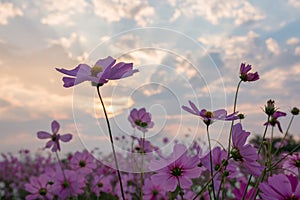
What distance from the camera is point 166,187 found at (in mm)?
837

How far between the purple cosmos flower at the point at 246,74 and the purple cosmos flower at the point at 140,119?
0.33 metres

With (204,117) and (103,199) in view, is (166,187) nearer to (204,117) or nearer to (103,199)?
(204,117)

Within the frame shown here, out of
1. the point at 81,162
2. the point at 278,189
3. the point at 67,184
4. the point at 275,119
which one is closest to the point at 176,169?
the point at 278,189

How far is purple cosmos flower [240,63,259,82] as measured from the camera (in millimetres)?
902

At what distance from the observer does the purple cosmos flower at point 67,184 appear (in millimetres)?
1396

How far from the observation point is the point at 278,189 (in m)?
0.66

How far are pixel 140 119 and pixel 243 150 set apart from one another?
1.51 ft

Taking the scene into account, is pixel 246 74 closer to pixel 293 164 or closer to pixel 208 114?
pixel 208 114

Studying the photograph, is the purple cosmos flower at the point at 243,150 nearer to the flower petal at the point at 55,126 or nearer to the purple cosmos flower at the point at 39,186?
the flower petal at the point at 55,126

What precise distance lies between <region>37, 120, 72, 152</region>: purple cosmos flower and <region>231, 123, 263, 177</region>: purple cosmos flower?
797 millimetres

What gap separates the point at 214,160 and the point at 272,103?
179 mm

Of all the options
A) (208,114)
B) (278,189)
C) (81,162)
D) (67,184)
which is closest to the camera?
(278,189)

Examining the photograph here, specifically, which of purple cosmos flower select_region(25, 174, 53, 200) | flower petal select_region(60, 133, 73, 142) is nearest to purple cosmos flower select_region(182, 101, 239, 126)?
flower petal select_region(60, 133, 73, 142)

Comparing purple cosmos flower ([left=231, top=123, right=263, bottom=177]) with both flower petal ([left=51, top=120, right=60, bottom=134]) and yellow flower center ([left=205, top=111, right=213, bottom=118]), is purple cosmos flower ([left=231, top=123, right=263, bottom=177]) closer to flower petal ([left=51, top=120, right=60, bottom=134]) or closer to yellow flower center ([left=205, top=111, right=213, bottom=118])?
yellow flower center ([left=205, top=111, right=213, bottom=118])
